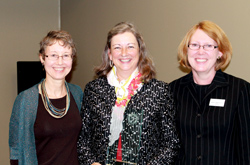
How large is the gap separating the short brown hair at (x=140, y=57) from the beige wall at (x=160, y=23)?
0.70 meters

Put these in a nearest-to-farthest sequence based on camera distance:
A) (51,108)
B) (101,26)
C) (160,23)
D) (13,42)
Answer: (51,108), (160,23), (101,26), (13,42)

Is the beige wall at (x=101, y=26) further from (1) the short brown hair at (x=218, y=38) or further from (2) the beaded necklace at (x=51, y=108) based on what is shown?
(2) the beaded necklace at (x=51, y=108)

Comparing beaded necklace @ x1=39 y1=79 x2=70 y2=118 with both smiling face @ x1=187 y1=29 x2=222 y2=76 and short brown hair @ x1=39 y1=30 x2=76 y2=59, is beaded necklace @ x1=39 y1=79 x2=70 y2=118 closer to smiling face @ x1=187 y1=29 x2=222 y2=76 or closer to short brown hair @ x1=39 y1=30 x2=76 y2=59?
short brown hair @ x1=39 y1=30 x2=76 y2=59

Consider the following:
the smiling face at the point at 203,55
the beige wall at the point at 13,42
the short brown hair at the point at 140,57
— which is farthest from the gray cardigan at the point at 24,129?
the beige wall at the point at 13,42

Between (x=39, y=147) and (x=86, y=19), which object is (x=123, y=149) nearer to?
(x=39, y=147)

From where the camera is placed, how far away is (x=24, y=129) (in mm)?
2068

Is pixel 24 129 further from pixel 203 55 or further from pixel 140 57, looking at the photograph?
pixel 203 55

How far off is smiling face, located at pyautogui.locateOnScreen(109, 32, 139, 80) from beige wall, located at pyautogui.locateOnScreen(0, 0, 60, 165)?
11.5ft

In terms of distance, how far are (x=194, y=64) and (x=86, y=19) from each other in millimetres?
3050

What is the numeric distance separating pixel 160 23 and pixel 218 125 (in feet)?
4.88

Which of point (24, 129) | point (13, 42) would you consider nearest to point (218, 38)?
point (24, 129)

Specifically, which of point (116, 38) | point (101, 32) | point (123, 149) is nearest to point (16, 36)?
point (101, 32)

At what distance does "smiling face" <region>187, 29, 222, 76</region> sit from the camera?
1.93 metres

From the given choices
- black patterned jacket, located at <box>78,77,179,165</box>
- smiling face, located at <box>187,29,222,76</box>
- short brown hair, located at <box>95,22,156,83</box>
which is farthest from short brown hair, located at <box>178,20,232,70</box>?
black patterned jacket, located at <box>78,77,179,165</box>
